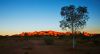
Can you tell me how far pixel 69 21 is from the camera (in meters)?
34.0

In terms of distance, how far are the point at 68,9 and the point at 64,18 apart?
200 cm

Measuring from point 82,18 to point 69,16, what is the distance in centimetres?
265

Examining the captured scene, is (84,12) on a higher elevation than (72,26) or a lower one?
higher

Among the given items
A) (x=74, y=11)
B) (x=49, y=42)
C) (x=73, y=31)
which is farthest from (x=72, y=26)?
(x=49, y=42)

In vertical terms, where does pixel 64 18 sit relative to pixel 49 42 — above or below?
above

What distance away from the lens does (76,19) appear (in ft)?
111

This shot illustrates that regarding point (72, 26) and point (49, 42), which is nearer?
point (72, 26)

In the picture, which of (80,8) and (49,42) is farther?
(49,42)

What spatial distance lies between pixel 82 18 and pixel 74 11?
7.09ft

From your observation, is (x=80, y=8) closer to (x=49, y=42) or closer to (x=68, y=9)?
(x=68, y=9)

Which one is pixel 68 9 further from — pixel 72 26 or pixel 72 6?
pixel 72 26

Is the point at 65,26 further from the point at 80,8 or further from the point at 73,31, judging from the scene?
the point at 80,8

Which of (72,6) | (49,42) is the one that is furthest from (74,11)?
(49,42)

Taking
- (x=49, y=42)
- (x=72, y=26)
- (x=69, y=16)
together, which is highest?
(x=69, y=16)
